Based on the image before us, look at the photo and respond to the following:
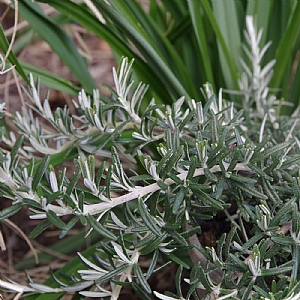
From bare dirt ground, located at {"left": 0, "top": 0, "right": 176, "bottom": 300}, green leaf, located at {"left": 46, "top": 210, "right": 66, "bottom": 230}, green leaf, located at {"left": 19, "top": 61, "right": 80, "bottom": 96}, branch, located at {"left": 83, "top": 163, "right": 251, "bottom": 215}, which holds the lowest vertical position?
bare dirt ground, located at {"left": 0, "top": 0, "right": 176, "bottom": 300}

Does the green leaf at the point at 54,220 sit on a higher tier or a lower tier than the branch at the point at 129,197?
higher

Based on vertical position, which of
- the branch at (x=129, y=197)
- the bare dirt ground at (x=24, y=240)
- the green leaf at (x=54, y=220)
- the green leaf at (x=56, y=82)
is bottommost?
the bare dirt ground at (x=24, y=240)

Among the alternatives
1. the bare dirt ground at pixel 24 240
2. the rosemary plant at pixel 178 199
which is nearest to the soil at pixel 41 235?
the bare dirt ground at pixel 24 240

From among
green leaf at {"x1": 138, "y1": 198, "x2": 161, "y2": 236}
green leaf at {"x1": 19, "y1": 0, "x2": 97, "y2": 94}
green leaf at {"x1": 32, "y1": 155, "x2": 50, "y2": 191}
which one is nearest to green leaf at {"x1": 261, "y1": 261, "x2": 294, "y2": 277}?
green leaf at {"x1": 138, "y1": 198, "x2": 161, "y2": 236}

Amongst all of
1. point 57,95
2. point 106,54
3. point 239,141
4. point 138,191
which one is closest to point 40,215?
point 138,191

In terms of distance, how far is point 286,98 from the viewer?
0.77 m

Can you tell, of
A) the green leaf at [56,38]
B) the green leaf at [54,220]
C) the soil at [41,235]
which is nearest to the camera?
the green leaf at [54,220]

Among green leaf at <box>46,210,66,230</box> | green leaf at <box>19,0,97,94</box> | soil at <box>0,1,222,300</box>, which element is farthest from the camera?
soil at <box>0,1,222,300</box>

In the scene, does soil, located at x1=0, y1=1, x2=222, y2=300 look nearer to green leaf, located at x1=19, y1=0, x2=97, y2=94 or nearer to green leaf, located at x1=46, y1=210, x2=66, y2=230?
green leaf, located at x1=19, y1=0, x2=97, y2=94

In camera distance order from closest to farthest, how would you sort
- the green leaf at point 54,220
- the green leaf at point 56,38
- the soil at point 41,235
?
the green leaf at point 54,220, the green leaf at point 56,38, the soil at point 41,235

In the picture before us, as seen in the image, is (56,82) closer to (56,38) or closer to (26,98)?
(56,38)

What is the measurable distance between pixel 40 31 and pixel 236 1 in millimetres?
351

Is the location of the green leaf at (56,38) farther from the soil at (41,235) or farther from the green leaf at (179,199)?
the green leaf at (179,199)

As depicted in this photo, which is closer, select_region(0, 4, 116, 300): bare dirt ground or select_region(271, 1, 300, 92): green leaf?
select_region(271, 1, 300, 92): green leaf
